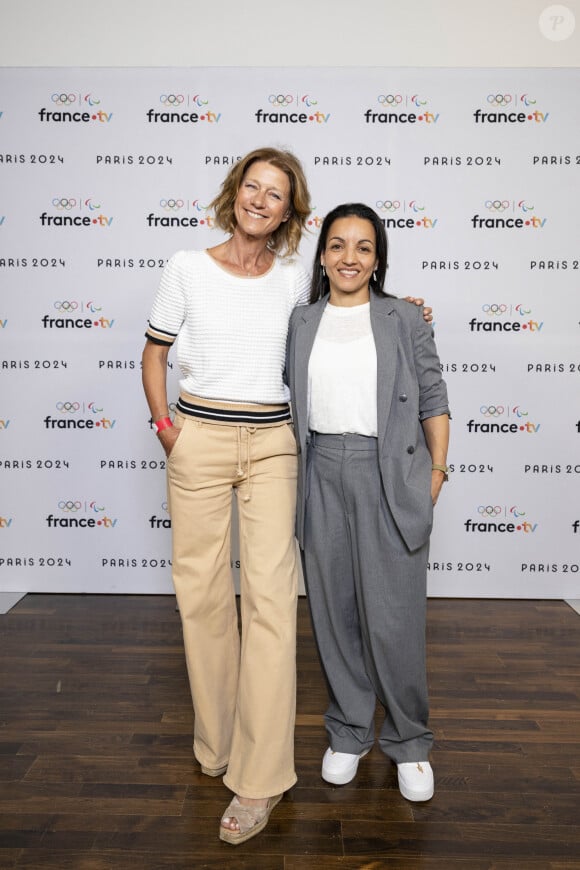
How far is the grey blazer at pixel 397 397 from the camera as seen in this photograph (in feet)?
6.85

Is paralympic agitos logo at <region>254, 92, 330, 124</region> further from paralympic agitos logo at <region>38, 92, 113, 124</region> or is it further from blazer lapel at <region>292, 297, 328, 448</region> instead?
blazer lapel at <region>292, 297, 328, 448</region>

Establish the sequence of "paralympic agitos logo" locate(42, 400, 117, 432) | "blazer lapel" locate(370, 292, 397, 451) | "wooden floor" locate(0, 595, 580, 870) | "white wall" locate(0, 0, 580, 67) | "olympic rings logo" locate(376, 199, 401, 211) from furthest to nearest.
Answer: "paralympic agitos logo" locate(42, 400, 117, 432) < "olympic rings logo" locate(376, 199, 401, 211) < "white wall" locate(0, 0, 580, 67) < "blazer lapel" locate(370, 292, 397, 451) < "wooden floor" locate(0, 595, 580, 870)

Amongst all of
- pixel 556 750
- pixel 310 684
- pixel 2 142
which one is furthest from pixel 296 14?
pixel 556 750

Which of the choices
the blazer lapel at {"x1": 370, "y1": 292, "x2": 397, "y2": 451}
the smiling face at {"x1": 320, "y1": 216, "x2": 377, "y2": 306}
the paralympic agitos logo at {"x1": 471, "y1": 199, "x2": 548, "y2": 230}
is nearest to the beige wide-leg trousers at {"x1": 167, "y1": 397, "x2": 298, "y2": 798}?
the blazer lapel at {"x1": 370, "y1": 292, "x2": 397, "y2": 451}

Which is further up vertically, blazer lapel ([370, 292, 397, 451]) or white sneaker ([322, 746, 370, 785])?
blazer lapel ([370, 292, 397, 451])

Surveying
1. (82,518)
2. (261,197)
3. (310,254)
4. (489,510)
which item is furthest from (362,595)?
(82,518)

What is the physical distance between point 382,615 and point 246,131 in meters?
2.54

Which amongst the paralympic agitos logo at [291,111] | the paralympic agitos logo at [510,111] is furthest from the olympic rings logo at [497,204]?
the paralympic agitos logo at [291,111]

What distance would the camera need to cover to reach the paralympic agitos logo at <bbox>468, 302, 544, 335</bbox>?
378 cm

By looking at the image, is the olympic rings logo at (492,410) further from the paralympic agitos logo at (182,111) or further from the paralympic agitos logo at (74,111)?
the paralympic agitos logo at (74,111)

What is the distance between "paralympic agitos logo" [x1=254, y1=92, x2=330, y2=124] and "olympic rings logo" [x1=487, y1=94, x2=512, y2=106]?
767mm

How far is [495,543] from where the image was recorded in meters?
3.93

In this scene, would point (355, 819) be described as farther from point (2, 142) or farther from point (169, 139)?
point (2, 142)

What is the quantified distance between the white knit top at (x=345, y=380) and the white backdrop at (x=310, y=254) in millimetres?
1692
